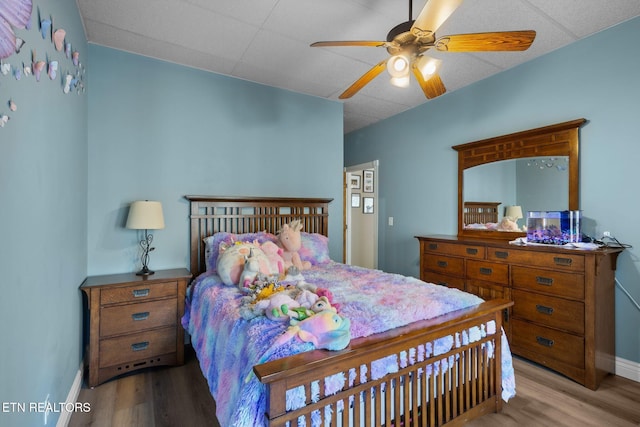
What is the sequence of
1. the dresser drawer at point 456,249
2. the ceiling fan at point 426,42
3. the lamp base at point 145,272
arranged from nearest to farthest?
the ceiling fan at point 426,42 < the lamp base at point 145,272 < the dresser drawer at point 456,249

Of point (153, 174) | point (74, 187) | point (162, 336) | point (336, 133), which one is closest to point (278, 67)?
point (336, 133)

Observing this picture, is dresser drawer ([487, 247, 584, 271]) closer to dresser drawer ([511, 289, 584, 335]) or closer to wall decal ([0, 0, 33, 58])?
dresser drawer ([511, 289, 584, 335])

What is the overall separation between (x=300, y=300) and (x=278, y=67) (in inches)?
91.6

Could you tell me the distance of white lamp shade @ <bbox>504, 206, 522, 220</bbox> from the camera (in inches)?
114

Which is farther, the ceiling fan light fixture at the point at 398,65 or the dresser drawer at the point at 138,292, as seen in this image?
the dresser drawer at the point at 138,292

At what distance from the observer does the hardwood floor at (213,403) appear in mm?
1776

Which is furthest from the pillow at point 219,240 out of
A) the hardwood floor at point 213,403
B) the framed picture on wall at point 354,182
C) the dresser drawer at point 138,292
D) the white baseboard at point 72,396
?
the framed picture on wall at point 354,182

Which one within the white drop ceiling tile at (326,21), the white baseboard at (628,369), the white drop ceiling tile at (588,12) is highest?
the white drop ceiling tile at (588,12)

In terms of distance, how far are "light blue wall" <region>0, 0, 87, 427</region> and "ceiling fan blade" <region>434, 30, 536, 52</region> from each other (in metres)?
1.92

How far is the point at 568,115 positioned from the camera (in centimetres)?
257

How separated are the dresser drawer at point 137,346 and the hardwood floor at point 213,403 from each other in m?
0.16

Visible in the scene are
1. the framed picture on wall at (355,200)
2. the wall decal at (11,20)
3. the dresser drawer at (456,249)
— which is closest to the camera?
the wall decal at (11,20)

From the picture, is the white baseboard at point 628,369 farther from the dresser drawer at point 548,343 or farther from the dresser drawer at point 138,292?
the dresser drawer at point 138,292

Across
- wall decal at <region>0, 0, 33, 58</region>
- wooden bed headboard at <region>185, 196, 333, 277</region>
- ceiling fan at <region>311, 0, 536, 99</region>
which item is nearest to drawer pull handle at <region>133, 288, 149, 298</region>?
wooden bed headboard at <region>185, 196, 333, 277</region>
